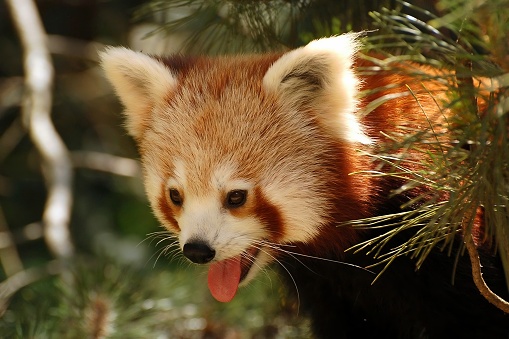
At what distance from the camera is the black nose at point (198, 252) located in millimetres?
2578

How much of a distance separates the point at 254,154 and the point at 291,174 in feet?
0.47

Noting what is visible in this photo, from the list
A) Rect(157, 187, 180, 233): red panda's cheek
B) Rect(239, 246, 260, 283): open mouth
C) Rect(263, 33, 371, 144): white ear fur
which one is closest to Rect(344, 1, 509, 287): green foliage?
Rect(263, 33, 371, 144): white ear fur

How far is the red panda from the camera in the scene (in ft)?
8.73

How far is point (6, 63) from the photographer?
247 inches

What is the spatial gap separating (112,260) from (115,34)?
114 inches

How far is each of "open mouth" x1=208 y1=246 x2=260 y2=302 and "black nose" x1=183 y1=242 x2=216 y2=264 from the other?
0.71 ft

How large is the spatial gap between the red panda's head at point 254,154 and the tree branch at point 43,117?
5.11ft

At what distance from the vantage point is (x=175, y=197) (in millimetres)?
2809

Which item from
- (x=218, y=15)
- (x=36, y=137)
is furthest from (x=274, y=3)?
(x=36, y=137)

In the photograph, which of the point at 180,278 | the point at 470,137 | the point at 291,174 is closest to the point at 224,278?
the point at 291,174

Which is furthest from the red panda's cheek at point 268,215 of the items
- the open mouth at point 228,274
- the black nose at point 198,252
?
the black nose at point 198,252

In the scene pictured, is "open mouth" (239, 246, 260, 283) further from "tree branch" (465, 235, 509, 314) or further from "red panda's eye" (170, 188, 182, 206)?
"tree branch" (465, 235, 509, 314)

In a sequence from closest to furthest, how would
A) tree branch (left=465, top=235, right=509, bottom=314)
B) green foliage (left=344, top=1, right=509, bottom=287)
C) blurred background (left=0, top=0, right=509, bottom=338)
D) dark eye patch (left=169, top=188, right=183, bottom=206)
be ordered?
green foliage (left=344, top=1, right=509, bottom=287)
tree branch (left=465, top=235, right=509, bottom=314)
dark eye patch (left=169, top=188, right=183, bottom=206)
blurred background (left=0, top=0, right=509, bottom=338)

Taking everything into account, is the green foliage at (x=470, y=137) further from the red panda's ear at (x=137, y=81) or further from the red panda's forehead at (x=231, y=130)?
the red panda's ear at (x=137, y=81)
